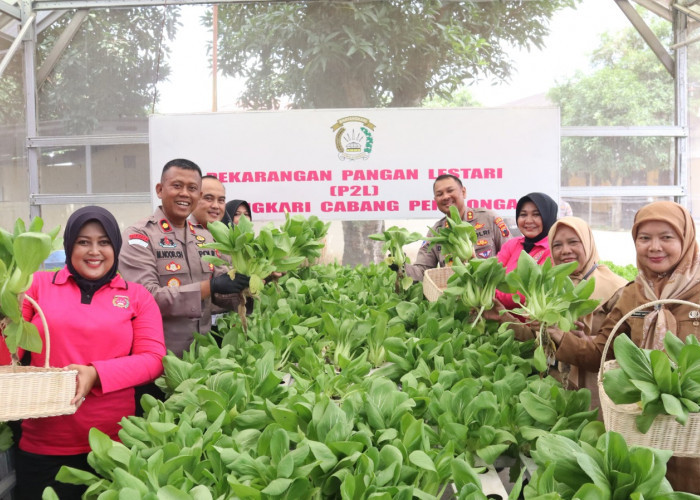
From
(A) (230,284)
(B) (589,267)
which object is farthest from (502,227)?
(A) (230,284)

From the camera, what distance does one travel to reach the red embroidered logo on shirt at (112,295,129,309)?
205 cm

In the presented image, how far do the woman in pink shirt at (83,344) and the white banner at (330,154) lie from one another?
3914 mm

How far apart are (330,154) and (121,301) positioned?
4078 mm

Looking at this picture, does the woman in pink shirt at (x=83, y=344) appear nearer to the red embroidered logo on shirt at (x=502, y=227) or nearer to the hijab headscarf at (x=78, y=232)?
the hijab headscarf at (x=78, y=232)

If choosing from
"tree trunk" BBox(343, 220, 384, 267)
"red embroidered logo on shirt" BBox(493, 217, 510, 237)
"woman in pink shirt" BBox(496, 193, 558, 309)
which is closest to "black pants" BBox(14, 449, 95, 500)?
"woman in pink shirt" BBox(496, 193, 558, 309)

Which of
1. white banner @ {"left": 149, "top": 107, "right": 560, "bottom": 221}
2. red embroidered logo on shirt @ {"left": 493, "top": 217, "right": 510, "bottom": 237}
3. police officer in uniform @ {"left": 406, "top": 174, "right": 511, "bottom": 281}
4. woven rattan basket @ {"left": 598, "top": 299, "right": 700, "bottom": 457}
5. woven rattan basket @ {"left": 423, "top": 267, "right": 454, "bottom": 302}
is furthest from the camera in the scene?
white banner @ {"left": 149, "top": 107, "right": 560, "bottom": 221}

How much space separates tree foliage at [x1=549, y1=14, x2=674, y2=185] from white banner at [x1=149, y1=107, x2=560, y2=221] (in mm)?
821

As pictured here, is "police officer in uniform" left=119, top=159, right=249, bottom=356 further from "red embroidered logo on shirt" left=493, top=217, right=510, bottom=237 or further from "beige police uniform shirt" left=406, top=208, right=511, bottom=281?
"red embroidered logo on shirt" left=493, top=217, right=510, bottom=237

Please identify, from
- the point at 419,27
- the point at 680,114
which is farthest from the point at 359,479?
the point at 680,114

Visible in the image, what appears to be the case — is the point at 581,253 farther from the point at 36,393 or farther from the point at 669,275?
the point at 36,393

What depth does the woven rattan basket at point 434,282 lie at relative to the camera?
3072mm

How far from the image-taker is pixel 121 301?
6.76 ft

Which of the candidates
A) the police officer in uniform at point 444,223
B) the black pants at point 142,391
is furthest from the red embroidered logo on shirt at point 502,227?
the black pants at point 142,391

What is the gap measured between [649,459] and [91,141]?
6.26m
